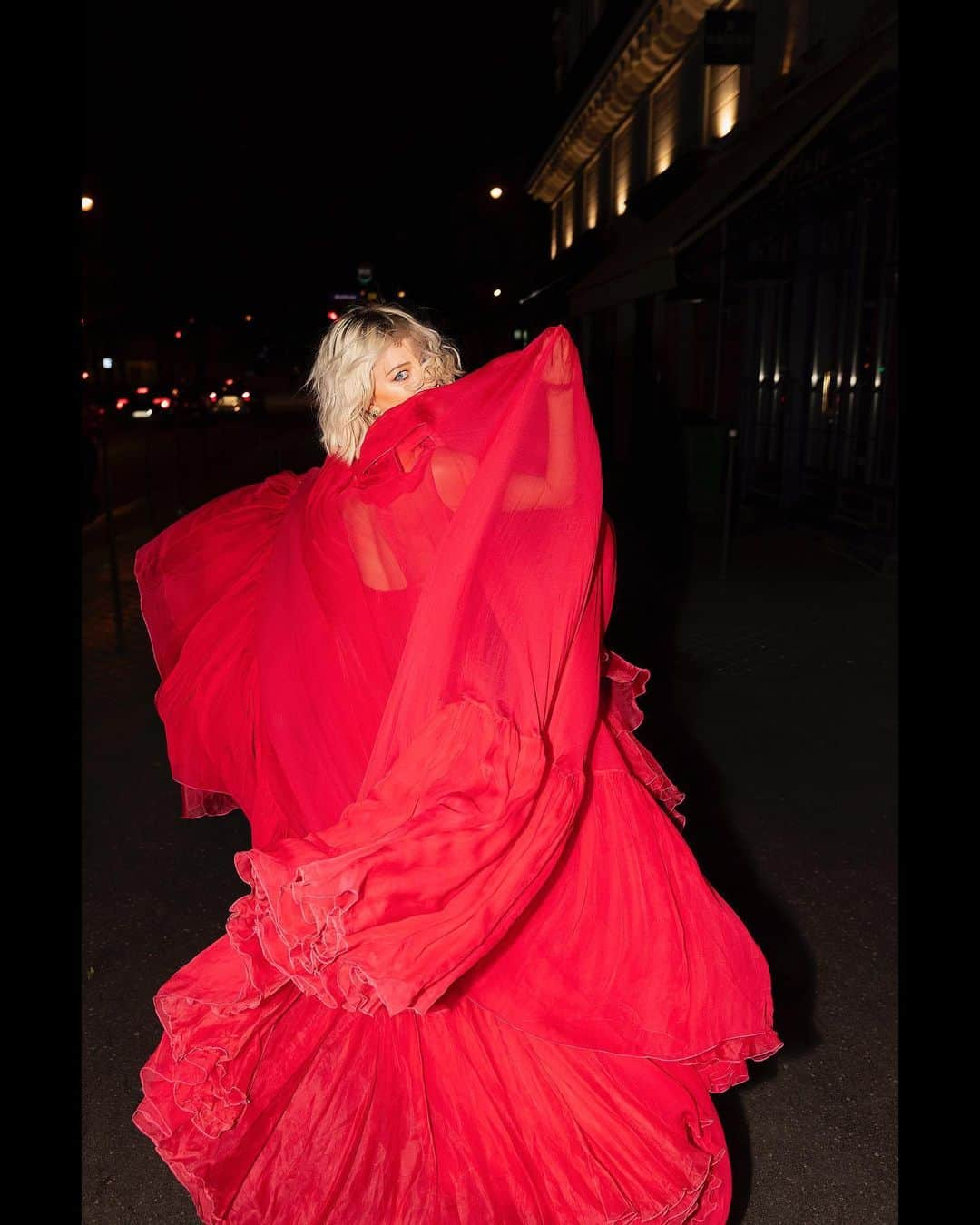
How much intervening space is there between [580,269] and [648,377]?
3415 millimetres

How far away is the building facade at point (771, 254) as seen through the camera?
1009cm

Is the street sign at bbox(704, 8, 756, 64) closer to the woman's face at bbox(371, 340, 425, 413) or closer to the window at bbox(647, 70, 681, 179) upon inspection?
the window at bbox(647, 70, 681, 179)

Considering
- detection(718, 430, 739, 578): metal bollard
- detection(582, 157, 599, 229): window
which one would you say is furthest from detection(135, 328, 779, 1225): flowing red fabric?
detection(582, 157, 599, 229): window

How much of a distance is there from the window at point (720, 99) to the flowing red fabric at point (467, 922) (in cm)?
1476

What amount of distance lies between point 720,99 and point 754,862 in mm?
14780

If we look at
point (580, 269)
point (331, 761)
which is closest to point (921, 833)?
point (331, 761)

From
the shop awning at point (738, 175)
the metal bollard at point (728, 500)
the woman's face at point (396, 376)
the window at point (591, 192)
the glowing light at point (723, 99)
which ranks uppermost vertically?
the window at point (591, 192)

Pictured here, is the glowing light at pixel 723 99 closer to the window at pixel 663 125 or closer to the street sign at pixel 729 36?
the street sign at pixel 729 36

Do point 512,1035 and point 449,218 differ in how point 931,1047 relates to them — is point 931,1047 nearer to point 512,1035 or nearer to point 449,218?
point 512,1035

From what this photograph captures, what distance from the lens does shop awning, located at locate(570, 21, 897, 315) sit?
894 cm

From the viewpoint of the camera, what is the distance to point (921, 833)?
3496 millimetres

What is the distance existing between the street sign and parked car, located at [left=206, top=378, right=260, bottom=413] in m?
33.2

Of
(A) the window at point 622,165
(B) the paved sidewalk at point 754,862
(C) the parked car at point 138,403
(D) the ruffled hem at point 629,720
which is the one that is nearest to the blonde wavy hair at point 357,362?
(D) the ruffled hem at point 629,720

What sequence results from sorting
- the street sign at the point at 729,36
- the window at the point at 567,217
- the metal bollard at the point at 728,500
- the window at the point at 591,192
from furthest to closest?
the window at the point at 567,217
the window at the point at 591,192
the street sign at the point at 729,36
the metal bollard at the point at 728,500
